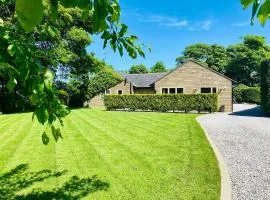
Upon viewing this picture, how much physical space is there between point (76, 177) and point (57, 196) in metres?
1.46

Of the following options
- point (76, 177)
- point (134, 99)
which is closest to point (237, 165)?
point (76, 177)

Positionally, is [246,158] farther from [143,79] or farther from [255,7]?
[143,79]

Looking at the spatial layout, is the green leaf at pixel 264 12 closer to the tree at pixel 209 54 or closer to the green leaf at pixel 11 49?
the green leaf at pixel 11 49

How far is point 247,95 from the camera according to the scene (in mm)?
59844

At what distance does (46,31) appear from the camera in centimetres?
429

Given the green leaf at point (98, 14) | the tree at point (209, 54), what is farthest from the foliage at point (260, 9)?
the tree at point (209, 54)

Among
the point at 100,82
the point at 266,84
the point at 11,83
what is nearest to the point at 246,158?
the point at 11,83

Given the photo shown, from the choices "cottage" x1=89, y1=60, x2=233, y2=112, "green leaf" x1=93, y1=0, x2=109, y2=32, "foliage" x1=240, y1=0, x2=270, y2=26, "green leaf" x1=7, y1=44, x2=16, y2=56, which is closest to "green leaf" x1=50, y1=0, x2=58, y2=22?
"green leaf" x1=93, y1=0, x2=109, y2=32

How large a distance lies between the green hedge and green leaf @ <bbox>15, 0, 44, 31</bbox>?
33.8 m

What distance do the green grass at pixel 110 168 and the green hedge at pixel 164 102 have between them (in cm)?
1840

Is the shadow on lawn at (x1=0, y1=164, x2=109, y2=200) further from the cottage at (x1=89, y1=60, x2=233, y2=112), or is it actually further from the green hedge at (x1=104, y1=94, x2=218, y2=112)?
the cottage at (x1=89, y1=60, x2=233, y2=112)

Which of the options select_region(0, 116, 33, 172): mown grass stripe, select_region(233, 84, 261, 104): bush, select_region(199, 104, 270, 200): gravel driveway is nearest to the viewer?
select_region(199, 104, 270, 200): gravel driveway

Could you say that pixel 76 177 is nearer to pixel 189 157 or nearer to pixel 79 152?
pixel 79 152

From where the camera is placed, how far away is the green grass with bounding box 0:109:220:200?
7.97 meters
